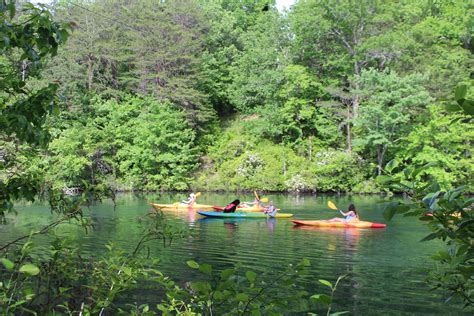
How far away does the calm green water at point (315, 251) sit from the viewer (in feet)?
24.7

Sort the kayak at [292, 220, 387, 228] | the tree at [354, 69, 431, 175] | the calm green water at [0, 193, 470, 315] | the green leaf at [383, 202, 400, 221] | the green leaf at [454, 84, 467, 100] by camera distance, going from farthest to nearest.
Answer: the tree at [354, 69, 431, 175] < the kayak at [292, 220, 387, 228] < the calm green water at [0, 193, 470, 315] < the green leaf at [383, 202, 400, 221] < the green leaf at [454, 84, 467, 100]

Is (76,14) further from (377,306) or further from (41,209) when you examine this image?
(377,306)

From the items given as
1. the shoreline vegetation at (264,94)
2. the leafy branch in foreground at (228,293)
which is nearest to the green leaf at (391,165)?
the leafy branch in foreground at (228,293)

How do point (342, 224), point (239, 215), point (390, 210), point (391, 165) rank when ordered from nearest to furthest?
point (390, 210) → point (391, 165) → point (342, 224) → point (239, 215)

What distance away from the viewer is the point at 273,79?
109 feet

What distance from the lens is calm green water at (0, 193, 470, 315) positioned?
7.54 m

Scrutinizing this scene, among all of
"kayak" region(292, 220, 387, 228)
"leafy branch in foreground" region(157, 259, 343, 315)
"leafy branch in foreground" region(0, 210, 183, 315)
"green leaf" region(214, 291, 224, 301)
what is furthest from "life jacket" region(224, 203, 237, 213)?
"green leaf" region(214, 291, 224, 301)

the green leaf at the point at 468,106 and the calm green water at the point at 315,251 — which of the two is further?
the calm green water at the point at 315,251

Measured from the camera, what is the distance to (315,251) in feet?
36.8

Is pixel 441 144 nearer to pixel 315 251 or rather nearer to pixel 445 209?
pixel 315 251

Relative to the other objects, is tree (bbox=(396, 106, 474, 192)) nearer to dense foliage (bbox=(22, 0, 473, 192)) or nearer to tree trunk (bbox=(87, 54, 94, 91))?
dense foliage (bbox=(22, 0, 473, 192))

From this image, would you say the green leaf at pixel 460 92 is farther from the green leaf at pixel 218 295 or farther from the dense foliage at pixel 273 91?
the dense foliage at pixel 273 91

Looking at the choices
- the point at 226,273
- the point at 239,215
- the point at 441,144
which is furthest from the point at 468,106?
the point at 441,144

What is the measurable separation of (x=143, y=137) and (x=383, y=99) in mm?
15103
